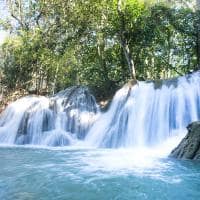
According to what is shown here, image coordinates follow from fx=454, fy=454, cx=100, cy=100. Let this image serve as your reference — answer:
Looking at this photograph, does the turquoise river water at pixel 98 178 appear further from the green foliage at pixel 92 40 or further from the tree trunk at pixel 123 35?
the green foliage at pixel 92 40

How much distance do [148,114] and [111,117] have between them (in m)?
1.97

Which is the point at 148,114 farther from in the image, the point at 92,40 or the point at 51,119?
the point at 92,40

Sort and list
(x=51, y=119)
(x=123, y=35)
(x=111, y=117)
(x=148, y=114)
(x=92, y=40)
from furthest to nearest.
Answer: (x=92, y=40)
(x=123, y=35)
(x=51, y=119)
(x=111, y=117)
(x=148, y=114)

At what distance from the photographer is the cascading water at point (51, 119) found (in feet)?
65.8

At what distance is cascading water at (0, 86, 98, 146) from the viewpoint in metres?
20.1

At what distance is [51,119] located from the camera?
21.1 metres

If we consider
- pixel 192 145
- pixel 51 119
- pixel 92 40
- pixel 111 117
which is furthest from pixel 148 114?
pixel 92 40

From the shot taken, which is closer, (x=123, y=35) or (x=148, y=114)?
(x=148, y=114)

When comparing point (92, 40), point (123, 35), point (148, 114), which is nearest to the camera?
point (148, 114)

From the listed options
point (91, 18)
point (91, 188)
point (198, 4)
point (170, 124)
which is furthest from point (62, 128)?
point (198, 4)

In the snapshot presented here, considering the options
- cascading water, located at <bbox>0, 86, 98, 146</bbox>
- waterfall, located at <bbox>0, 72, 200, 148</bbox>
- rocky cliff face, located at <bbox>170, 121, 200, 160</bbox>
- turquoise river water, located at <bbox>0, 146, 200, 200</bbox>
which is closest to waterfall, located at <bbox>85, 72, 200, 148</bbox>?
waterfall, located at <bbox>0, 72, 200, 148</bbox>

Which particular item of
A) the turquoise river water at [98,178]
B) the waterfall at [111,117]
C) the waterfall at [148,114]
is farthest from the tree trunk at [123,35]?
the turquoise river water at [98,178]

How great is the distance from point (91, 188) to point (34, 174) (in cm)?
206

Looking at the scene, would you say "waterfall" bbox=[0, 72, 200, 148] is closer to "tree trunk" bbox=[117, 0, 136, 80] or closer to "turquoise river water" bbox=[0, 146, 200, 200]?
"turquoise river water" bbox=[0, 146, 200, 200]
